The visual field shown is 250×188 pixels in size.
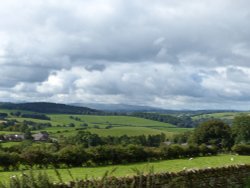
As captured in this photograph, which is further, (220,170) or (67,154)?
(67,154)

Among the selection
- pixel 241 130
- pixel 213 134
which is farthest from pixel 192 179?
pixel 241 130

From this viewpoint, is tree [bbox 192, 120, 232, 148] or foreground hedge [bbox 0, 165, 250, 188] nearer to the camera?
foreground hedge [bbox 0, 165, 250, 188]

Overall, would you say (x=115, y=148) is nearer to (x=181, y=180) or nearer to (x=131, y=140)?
(x=181, y=180)

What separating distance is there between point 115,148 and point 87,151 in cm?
328

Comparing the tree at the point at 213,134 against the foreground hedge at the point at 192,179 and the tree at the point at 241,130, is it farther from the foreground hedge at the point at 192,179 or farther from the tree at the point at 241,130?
the foreground hedge at the point at 192,179

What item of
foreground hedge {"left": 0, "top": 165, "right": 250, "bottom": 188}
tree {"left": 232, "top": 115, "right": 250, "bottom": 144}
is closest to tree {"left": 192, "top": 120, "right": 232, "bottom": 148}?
tree {"left": 232, "top": 115, "right": 250, "bottom": 144}

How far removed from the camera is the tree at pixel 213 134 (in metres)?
81.4

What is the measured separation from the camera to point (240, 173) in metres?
16.3

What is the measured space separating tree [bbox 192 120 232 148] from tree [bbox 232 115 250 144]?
6.33ft

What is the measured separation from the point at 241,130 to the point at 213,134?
248 inches

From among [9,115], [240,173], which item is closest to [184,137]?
[240,173]

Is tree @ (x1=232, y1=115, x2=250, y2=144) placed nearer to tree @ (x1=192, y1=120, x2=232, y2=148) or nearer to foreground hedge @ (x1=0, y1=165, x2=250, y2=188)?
tree @ (x1=192, y1=120, x2=232, y2=148)

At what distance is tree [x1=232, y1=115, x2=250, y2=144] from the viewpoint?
8262cm

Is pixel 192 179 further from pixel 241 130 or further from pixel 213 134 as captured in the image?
pixel 241 130
